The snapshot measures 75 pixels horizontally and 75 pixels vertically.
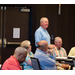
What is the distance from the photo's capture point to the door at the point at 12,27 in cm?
697

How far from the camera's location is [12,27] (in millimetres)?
7117

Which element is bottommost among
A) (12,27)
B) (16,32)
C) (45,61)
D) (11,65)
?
(45,61)

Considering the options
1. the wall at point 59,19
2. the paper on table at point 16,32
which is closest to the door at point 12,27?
the paper on table at point 16,32

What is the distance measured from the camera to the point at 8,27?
7.05 m

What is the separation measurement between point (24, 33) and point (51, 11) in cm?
139

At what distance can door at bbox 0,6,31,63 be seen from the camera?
274 inches

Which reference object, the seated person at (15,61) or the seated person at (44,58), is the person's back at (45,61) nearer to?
the seated person at (44,58)

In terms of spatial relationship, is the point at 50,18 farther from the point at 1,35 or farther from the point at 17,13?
the point at 1,35

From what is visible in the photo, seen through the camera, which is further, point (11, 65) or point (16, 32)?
point (16, 32)

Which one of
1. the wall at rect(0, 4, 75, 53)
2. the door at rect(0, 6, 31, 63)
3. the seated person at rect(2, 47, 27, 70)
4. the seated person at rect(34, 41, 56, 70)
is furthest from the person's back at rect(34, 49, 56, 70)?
the door at rect(0, 6, 31, 63)

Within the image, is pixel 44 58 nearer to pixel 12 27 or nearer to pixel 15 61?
pixel 15 61

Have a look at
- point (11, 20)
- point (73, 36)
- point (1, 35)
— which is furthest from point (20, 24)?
point (73, 36)

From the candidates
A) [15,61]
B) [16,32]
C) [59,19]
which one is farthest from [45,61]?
[59,19]

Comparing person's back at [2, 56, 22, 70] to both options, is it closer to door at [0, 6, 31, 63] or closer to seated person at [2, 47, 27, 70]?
seated person at [2, 47, 27, 70]
